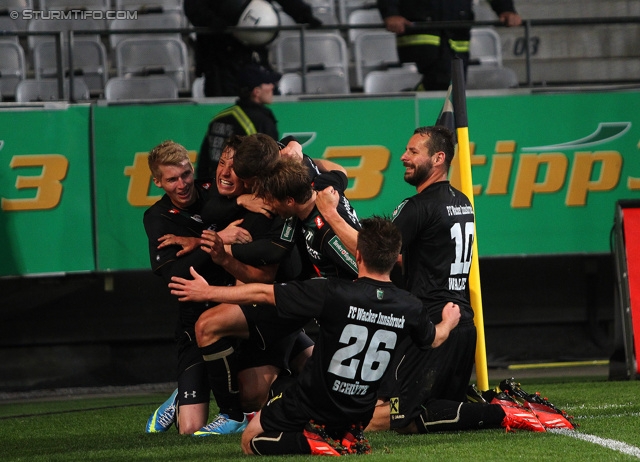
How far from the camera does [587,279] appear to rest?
11.3m

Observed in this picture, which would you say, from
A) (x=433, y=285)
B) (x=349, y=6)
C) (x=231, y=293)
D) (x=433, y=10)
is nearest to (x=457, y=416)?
(x=433, y=285)

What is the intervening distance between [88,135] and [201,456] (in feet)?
16.5

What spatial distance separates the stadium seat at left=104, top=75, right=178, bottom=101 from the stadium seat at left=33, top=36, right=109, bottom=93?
0.51 metres

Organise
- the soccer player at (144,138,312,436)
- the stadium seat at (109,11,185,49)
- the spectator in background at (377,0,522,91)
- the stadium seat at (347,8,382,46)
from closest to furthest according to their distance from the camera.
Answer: the soccer player at (144,138,312,436) < the spectator in background at (377,0,522,91) < the stadium seat at (109,11,185,49) < the stadium seat at (347,8,382,46)

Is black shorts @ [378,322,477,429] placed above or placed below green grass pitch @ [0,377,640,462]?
above

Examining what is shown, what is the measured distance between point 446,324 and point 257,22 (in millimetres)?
5531

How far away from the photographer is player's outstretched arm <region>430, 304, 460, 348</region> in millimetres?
5559

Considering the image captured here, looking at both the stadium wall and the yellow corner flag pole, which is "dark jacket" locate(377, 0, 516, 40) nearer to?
the stadium wall

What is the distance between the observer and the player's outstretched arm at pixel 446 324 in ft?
18.2

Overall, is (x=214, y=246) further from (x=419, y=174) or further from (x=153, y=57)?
(x=153, y=57)

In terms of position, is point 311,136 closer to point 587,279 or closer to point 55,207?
point 55,207

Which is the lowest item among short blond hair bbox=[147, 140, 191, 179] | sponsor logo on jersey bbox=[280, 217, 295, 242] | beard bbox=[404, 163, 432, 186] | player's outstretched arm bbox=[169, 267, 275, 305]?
player's outstretched arm bbox=[169, 267, 275, 305]

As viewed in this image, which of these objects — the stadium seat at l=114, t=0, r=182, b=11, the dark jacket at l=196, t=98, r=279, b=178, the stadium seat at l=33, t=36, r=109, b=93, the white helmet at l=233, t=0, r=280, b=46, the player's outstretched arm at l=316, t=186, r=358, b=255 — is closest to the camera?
the player's outstretched arm at l=316, t=186, r=358, b=255

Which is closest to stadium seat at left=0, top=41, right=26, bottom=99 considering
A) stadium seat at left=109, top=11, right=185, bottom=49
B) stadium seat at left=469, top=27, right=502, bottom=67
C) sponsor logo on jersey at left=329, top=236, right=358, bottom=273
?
stadium seat at left=109, top=11, right=185, bottom=49
